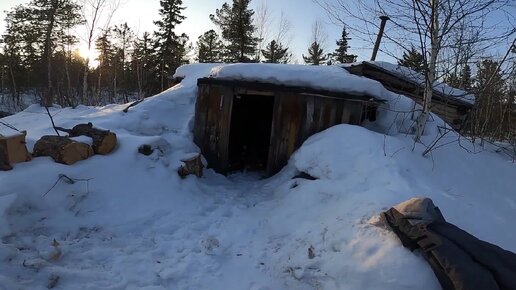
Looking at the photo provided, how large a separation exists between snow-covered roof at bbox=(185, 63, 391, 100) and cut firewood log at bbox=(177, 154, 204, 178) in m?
1.84

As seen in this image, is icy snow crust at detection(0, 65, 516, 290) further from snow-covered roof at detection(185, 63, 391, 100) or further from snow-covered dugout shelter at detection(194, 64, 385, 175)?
snow-covered dugout shelter at detection(194, 64, 385, 175)

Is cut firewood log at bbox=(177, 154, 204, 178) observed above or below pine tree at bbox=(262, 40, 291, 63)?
below

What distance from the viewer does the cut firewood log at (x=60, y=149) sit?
16.5 feet

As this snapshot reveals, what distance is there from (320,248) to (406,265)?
1049 mm

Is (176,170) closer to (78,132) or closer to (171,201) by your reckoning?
(171,201)

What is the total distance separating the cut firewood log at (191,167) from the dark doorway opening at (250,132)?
4.73ft

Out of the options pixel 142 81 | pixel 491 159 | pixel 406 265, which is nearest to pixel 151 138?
pixel 406 265

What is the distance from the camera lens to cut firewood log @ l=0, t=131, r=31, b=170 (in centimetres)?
455

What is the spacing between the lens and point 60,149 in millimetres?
5031

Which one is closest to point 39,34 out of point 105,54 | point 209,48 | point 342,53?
point 105,54

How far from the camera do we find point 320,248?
3.91 m

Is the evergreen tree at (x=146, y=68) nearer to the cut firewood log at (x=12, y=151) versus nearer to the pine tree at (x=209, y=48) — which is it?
the pine tree at (x=209, y=48)

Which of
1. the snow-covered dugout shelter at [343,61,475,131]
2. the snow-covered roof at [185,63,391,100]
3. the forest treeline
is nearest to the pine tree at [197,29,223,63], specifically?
the forest treeline

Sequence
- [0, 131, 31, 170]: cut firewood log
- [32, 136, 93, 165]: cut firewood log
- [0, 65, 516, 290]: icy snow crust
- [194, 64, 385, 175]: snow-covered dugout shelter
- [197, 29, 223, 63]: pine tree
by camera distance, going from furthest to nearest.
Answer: [197, 29, 223, 63]: pine tree < [194, 64, 385, 175]: snow-covered dugout shelter < [32, 136, 93, 165]: cut firewood log < [0, 131, 31, 170]: cut firewood log < [0, 65, 516, 290]: icy snow crust
